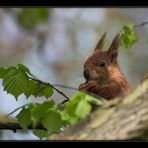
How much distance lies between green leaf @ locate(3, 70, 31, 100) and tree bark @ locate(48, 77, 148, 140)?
51.7 inches

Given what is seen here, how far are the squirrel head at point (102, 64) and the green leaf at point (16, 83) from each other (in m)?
0.62

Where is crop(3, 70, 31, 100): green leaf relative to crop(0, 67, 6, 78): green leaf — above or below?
below

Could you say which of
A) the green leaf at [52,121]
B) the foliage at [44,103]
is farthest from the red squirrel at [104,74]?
the green leaf at [52,121]

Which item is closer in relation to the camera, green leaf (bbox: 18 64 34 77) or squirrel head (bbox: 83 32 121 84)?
A: green leaf (bbox: 18 64 34 77)

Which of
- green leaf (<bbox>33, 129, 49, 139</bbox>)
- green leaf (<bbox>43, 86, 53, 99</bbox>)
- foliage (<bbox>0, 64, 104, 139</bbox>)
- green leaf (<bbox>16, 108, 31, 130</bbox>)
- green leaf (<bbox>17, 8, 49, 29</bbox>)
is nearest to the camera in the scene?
foliage (<bbox>0, 64, 104, 139</bbox>)

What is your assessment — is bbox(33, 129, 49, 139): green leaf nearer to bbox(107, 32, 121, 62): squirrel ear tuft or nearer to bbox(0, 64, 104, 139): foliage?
bbox(0, 64, 104, 139): foliage

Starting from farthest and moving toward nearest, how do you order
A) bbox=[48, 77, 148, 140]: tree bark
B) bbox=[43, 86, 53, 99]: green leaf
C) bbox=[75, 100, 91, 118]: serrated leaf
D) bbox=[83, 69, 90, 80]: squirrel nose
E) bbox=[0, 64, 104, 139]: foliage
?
bbox=[83, 69, 90, 80]: squirrel nose
bbox=[43, 86, 53, 99]: green leaf
bbox=[0, 64, 104, 139]: foliage
bbox=[75, 100, 91, 118]: serrated leaf
bbox=[48, 77, 148, 140]: tree bark

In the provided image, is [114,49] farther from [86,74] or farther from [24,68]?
[24,68]

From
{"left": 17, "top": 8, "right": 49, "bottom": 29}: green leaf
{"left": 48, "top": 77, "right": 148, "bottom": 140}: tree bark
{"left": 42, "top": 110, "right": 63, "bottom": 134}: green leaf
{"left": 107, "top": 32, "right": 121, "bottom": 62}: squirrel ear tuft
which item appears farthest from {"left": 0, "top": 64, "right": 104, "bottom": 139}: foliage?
→ {"left": 17, "top": 8, "right": 49, "bottom": 29}: green leaf

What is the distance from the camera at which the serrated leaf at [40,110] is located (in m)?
3.01

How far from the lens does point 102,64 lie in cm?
473

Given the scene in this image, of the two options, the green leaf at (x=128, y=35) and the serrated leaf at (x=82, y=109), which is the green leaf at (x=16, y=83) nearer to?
the green leaf at (x=128, y=35)

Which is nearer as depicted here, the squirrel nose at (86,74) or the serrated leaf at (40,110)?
the serrated leaf at (40,110)

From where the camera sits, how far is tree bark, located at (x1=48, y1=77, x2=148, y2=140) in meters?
2.48
